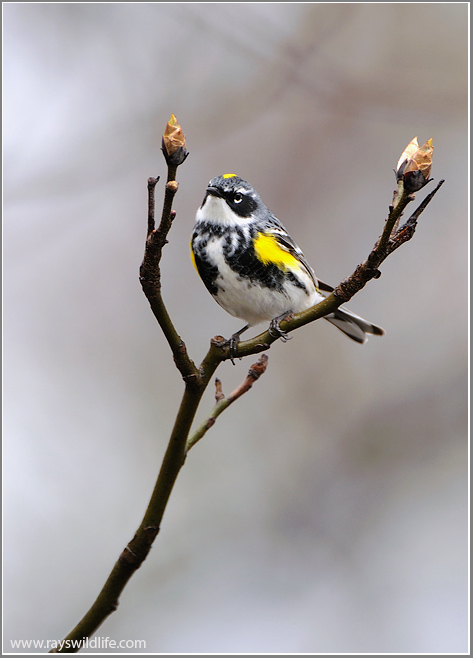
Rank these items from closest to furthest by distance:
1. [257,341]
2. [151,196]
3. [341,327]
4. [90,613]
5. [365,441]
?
1. [151,196]
2. [90,613]
3. [257,341]
4. [341,327]
5. [365,441]

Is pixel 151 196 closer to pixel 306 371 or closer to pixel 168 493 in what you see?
pixel 168 493

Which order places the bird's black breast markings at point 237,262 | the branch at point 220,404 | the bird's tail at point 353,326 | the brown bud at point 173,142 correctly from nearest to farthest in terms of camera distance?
the brown bud at point 173,142 → the branch at point 220,404 → the bird's black breast markings at point 237,262 → the bird's tail at point 353,326

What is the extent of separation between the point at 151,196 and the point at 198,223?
Answer: 1.88m

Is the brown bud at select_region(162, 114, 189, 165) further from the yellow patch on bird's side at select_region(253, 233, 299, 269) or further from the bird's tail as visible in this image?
the bird's tail

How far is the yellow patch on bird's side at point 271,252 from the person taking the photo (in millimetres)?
Answer: 3453

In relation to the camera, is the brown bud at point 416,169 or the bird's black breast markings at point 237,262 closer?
the brown bud at point 416,169

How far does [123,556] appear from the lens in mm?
2139

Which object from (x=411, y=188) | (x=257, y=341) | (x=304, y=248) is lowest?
(x=411, y=188)

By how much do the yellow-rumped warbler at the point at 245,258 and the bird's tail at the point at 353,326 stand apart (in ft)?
1.63

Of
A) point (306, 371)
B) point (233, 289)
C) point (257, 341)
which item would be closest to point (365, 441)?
point (306, 371)

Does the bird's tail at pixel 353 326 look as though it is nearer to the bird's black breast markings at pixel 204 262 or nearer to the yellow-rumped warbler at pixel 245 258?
the yellow-rumped warbler at pixel 245 258

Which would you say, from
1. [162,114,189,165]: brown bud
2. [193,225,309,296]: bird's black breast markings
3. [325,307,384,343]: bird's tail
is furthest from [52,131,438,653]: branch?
[325,307,384,343]: bird's tail

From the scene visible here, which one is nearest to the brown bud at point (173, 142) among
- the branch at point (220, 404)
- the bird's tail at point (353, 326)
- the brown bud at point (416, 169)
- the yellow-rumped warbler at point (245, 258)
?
the brown bud at point (416, 169)

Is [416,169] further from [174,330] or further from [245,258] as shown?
[245,258]
